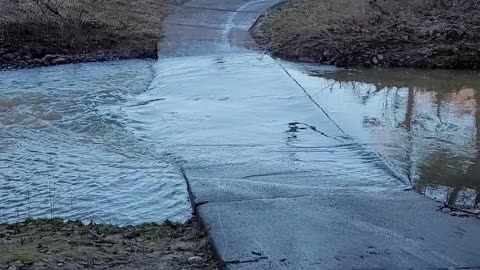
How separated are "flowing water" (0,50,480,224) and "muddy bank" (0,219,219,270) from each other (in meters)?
0.53

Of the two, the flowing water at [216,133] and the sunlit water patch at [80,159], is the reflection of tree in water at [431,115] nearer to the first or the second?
the flowing water at [216,133]

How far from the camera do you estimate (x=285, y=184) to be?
7.72 m

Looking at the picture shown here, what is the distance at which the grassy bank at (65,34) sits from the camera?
1619 centimetres

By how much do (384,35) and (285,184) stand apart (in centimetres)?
984

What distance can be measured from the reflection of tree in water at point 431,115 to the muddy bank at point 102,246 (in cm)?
315

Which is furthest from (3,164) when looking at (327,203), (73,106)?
(327,203)

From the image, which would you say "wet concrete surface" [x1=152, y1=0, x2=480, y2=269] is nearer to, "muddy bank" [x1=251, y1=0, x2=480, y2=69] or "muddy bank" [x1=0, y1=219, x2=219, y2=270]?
"muddy bank" [x1=0, y1=219, x2=219, y2=270]

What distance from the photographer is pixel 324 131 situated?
10.0 m

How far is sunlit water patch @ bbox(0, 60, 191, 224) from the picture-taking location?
7.34 meters

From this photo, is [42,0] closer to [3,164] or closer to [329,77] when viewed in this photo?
[329,77]

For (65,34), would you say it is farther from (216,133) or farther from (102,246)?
(102,246)

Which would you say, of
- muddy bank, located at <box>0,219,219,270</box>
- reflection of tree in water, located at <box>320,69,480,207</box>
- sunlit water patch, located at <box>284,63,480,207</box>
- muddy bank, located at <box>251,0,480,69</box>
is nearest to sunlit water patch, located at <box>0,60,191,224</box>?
muddy bank, located at <box>0,219,219,270</box>

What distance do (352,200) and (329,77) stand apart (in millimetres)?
7383

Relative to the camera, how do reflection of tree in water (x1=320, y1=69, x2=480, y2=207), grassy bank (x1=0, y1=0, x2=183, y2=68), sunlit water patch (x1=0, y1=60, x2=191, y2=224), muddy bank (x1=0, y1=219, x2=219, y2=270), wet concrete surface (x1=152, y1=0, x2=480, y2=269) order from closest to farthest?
muddy bank (x1=0, y1=219, x2=219, y2=270), wet concrete surface (x1=152, y1=0, x2=480, y2=269), sunlit water patch (x1=0, y1=60, x2=191, y2=224), reflection of tree in water (x1=320, y1=69, x2=480, y2=207), grassy bank (x1=0, y1=0, x2=183, y2=68)
